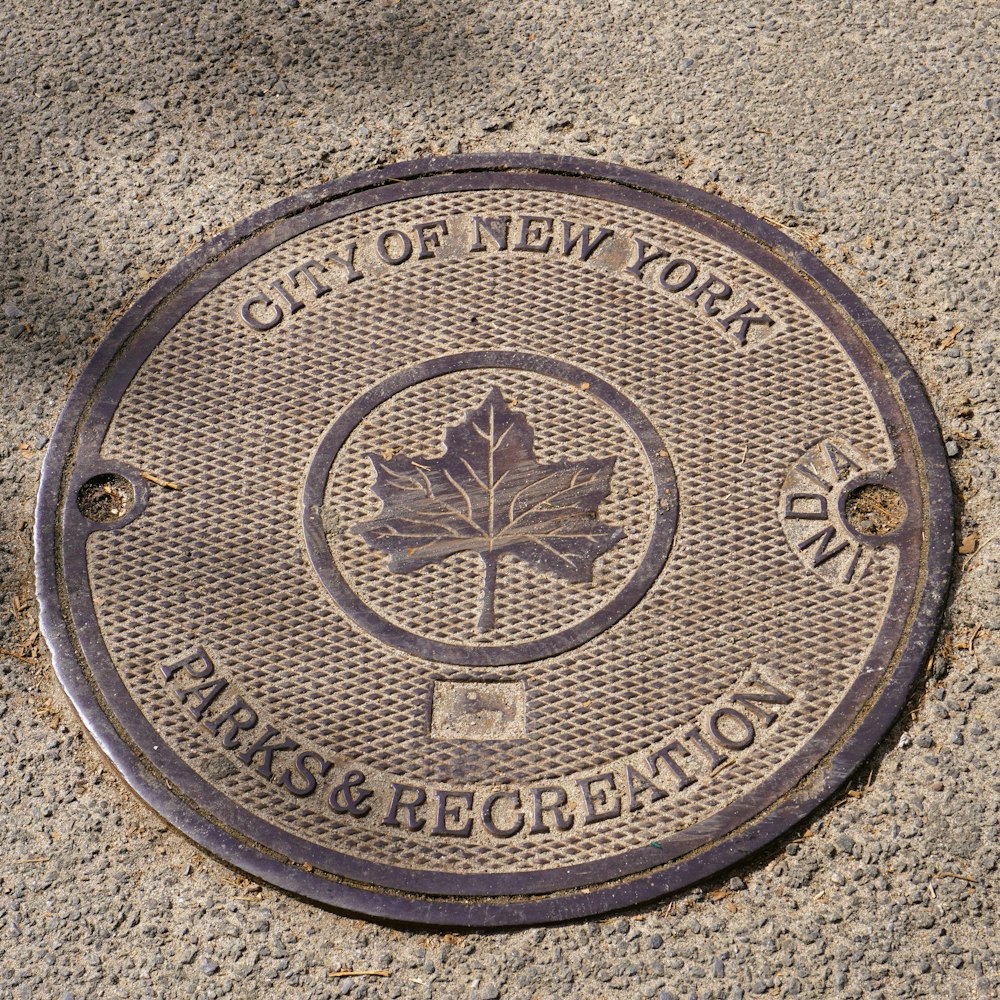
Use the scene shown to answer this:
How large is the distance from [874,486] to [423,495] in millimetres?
844

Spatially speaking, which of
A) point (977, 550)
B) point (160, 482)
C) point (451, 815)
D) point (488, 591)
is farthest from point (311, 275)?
point (977, 550)

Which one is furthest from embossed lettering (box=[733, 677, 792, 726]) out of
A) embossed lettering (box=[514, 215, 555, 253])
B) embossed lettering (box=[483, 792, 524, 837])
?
embossed lettering (box=[514, 215, 555, 253])

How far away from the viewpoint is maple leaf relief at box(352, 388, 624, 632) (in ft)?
7.22

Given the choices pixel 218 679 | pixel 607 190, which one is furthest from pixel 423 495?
pixel 607 190

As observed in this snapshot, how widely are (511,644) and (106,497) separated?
0.84 metres

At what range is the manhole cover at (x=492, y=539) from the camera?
6.53 ft

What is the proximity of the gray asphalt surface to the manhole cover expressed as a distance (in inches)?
3.1

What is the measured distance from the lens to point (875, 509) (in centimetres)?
224

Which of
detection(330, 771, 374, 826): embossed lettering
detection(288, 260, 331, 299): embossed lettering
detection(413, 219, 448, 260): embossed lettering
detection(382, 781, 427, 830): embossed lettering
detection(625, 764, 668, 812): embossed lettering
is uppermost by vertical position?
detection(413, 219, 448, 260): embossed lettering

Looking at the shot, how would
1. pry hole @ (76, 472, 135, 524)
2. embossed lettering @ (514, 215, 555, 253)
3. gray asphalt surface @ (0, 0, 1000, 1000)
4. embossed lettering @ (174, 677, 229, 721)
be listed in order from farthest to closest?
embossed lettering @ (514, 215, 555, 253)
pry hole @ (76, 472, 135, 524)
embossed lettering @ (174, 677, 229, 721)
gray asphalt surface @ (0, 0, 1000, 1000)

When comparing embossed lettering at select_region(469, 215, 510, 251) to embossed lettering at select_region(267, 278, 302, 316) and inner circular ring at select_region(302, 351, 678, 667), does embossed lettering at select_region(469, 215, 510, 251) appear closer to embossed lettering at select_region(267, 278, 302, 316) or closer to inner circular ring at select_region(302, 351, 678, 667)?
inner circular ring at select_region(302, 351, 678, 667)

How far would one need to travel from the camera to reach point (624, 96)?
9.04 feet

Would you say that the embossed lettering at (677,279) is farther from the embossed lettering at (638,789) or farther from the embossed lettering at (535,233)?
the embossed lettering at (638,789)

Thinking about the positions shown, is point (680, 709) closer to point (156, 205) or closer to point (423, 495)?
point (423, 495)
